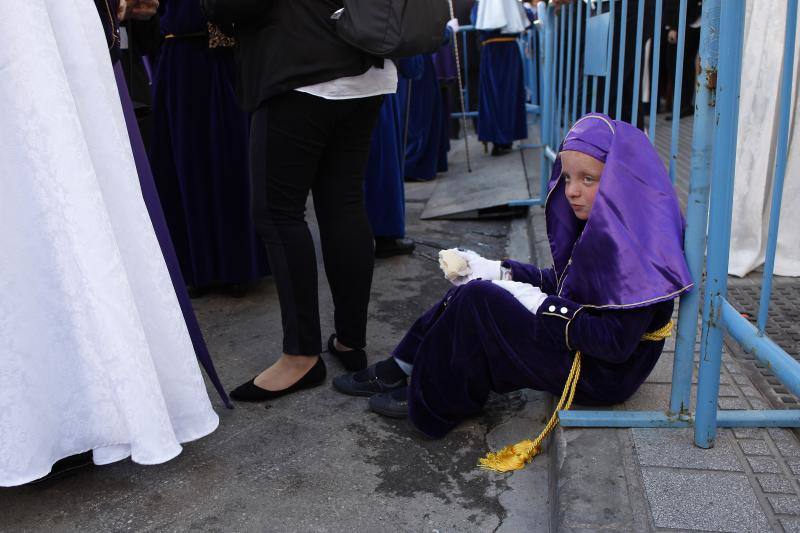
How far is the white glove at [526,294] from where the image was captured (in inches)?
84.7

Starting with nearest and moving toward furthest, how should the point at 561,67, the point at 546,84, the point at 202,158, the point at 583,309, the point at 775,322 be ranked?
the point at 583,309, the point at 775,322, the point at 202,158, the point at 561,67, the point at 546,84

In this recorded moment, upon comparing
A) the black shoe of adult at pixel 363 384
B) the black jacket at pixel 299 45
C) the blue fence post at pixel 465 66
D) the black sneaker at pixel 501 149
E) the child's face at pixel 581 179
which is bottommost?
the black sneaker at pixel 501 149

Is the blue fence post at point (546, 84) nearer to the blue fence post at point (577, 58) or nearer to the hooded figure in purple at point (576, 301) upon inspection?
the blue fence post at point (577, 58)

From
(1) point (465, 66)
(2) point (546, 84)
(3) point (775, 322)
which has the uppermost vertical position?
(2) point (546, 84)

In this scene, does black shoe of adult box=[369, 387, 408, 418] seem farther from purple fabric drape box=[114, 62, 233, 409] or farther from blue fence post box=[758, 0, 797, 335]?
blue fence post box=[758, 0, 797, 335]

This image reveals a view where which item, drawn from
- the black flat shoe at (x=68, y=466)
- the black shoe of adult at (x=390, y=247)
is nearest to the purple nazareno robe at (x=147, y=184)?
the black flat shoe at (x=68, y=466)

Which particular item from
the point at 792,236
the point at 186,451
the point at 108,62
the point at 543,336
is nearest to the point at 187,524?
the point at 186,451

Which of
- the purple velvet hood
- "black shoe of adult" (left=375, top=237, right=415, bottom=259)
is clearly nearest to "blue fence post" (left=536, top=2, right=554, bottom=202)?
"black shoe of adult" (left=375, top=237, right=415, bottom=259)

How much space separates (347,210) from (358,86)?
0.42 m

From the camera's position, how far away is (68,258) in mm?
1883

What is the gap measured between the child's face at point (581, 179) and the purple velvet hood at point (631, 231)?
0.12 ft

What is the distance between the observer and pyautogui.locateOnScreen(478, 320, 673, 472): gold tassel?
83.3 inches

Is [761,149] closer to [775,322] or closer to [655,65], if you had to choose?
[775,322]

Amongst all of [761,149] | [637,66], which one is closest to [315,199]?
[637,66]
